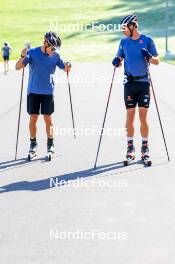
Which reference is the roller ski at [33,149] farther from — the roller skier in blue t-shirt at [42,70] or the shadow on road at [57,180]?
the shadow on road at [57,180]

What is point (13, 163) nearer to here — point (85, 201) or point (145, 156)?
point (145, 156)

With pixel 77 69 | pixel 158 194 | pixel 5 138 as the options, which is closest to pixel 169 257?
pixel 158 194

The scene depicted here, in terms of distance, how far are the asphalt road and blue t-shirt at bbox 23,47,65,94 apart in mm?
1144

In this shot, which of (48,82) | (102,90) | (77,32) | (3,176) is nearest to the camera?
(3,176)

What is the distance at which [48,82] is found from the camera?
1070 centimetres

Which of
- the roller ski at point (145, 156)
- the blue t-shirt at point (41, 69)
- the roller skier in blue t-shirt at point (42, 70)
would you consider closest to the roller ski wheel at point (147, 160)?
the roller ski at point (145, 156)

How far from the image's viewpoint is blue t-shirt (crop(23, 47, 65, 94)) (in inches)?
415

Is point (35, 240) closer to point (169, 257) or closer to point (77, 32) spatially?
point (169, 257)

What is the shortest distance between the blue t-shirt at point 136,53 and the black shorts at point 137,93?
0.11 m

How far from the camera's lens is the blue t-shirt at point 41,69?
10531mm

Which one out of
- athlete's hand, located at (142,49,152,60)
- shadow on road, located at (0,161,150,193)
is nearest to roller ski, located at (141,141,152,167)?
shadow on road, located at (0,161,150,193)

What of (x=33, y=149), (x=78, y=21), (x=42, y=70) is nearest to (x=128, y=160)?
(x=33, y=149)

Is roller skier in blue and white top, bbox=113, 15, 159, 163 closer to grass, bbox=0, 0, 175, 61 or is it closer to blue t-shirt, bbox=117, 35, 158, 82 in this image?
blue t-shirt, bbox=117, 35, 158, 82

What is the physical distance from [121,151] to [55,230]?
4920mm
